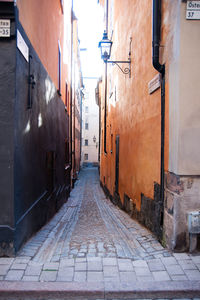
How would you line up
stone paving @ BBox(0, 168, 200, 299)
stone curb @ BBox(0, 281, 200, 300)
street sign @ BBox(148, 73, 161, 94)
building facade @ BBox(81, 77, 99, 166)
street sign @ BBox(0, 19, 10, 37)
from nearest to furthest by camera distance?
1. stone curb @ BBox(0, 281, 200, 300)
2. stone paving @ BBox(0, 168, 200, 299)
3. street sign @ BBox(0, 19, 10, 37)
4. street sign @ BBox(148, 73, 161, 94)
5. building facade @ BBox(81, 77, 99, 166)

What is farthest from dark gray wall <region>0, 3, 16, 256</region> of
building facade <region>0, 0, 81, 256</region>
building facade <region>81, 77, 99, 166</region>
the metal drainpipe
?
building facade <region>81, 77, 99, 166</region>

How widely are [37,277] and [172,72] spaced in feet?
11.1

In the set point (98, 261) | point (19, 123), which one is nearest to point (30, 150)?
point (19, 123)

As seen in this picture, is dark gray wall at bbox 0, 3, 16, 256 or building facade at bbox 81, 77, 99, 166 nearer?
dark gray wall at bbox 0, 3, 16, 256

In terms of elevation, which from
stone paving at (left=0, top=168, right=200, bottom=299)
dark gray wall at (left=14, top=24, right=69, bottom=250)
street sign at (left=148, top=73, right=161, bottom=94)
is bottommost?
stone paving at (left=0, top=168, right=200, bottom=299)

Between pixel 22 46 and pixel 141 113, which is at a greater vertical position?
pixel 22 46

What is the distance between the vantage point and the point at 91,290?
308cm

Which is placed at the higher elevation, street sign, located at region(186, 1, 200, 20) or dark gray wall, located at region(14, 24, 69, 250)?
street sign, located at region(186, 1, 200, 20)

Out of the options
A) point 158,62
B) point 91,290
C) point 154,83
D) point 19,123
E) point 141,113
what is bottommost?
point 91,290

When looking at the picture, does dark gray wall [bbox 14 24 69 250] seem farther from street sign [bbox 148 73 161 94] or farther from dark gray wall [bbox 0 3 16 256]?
street sign [bbox 148 73 161 94]

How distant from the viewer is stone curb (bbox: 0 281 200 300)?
306cm

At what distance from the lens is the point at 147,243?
4.45 metres

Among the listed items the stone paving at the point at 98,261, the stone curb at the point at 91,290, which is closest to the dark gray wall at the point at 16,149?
the stone paving at the point at 98,261

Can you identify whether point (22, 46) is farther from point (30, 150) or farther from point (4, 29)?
point (30, 150)
